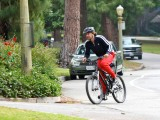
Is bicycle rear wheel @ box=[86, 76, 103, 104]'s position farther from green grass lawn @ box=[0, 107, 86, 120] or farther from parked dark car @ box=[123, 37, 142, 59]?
parked dark car @ box=[123, 37, 142, 59]

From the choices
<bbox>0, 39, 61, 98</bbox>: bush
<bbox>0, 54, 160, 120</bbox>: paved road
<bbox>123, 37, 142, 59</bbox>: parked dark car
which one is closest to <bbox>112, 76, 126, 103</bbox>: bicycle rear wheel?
<bbox>0, 54, 160, 120</bbox>: paved road

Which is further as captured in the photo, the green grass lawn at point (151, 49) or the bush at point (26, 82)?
the green grass lawn at point (151, 49)

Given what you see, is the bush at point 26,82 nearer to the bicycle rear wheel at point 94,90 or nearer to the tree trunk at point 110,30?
the bicycle rear wheel at point 94,90

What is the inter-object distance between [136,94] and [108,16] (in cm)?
3184

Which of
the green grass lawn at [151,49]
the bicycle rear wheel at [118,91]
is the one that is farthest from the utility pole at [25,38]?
the green grass lawn at [151,49]

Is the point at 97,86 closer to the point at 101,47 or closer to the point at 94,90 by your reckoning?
the point at 94,90

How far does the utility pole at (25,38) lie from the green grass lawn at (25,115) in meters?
5.18

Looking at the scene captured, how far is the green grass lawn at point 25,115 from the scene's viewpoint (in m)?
9.85

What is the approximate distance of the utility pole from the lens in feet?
51.7

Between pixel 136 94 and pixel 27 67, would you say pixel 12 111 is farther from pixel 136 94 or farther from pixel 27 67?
pixel 136 94

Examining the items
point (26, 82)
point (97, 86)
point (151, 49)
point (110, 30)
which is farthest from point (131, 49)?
point (97, 86)

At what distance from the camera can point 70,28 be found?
31.9 m

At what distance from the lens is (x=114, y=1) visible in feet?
152

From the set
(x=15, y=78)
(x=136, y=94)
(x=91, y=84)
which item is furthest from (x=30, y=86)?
(x=136, y=94)
